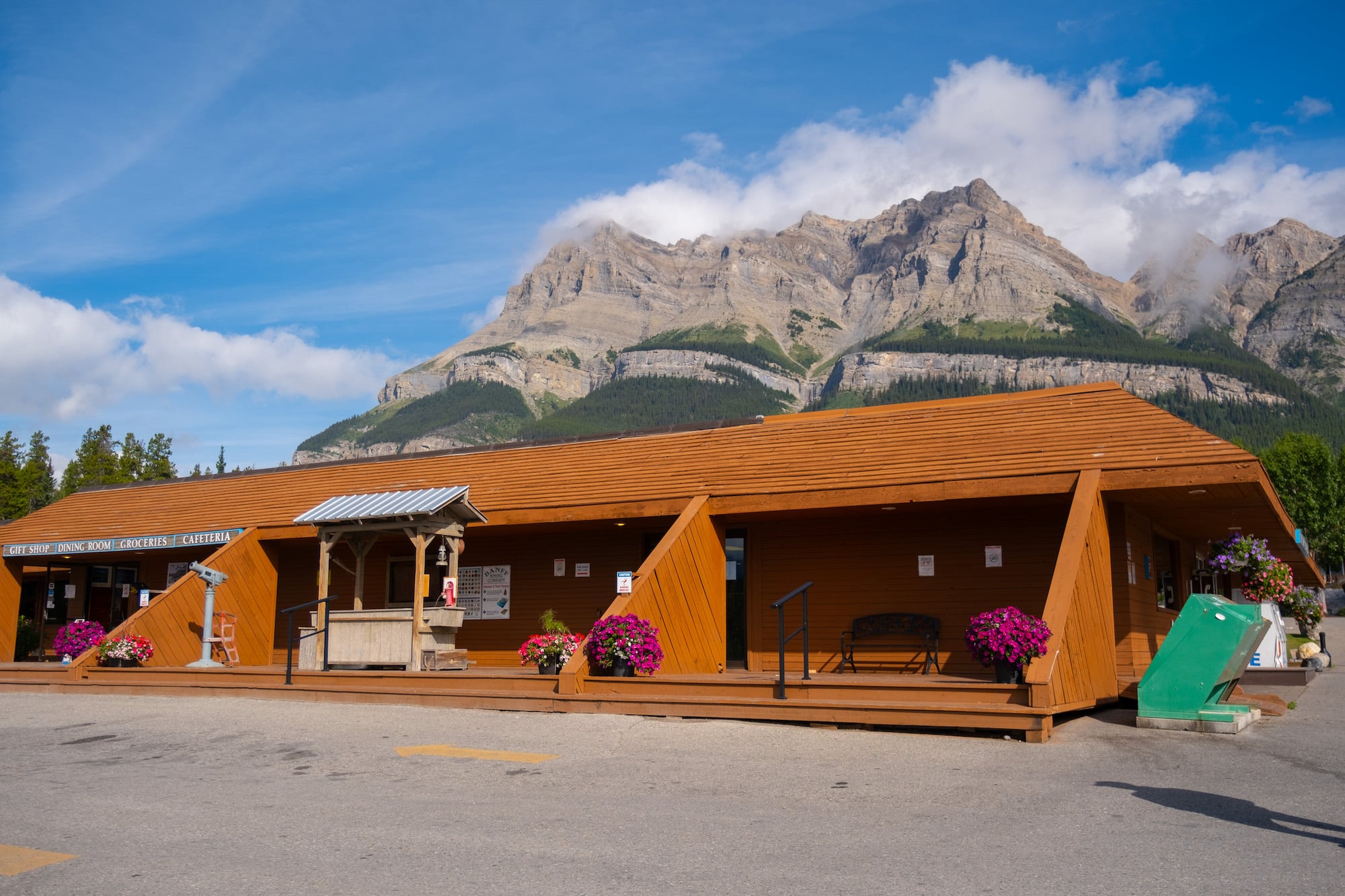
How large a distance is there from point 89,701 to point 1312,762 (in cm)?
1295

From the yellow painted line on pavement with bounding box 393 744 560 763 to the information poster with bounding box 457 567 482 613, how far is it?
793 cm

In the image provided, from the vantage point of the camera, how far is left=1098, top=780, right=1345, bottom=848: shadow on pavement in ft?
18.7

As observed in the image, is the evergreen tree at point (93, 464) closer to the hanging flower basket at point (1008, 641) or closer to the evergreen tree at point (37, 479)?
the evergreen tree at point (37, 479)

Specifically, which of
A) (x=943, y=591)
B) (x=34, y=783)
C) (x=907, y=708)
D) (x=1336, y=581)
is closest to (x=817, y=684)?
(x=907, y=708)

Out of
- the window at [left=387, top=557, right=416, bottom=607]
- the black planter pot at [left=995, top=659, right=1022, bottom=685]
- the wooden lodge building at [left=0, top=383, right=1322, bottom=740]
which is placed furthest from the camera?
the window at [left=387, top=557, right=416, bottom=607]

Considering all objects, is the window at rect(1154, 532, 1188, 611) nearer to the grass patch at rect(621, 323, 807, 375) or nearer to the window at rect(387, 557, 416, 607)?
the window at rect(387, 557, 416, 607)

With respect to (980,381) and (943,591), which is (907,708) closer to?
(943,591)

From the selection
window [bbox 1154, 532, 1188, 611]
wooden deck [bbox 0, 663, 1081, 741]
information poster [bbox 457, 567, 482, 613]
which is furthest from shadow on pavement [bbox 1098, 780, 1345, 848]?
information poster [bbox 457, 567, 482, 613]

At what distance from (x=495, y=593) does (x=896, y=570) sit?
21.2 ft

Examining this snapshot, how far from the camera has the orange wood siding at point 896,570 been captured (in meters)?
13.1

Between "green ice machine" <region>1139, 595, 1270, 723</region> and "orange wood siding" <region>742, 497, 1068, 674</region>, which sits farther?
"orange wood siding" <region>742, 497, 1068, 674</region>

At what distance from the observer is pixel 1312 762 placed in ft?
26.6

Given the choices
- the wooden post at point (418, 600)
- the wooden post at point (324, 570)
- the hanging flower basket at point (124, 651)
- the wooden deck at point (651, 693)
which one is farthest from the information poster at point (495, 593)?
the hanging flower basket at point (124, 651)

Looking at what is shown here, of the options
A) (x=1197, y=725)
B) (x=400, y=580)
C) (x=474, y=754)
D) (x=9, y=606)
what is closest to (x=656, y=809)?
(x=474, y=754)
